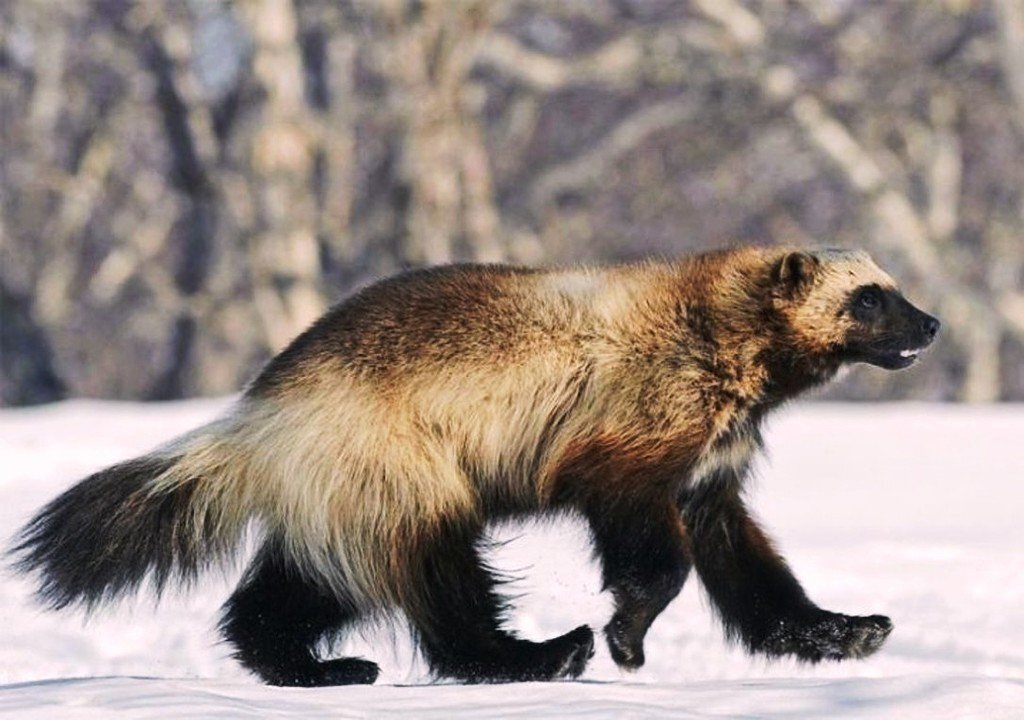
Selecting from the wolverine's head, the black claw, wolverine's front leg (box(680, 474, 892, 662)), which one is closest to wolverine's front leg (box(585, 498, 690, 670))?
the black claw

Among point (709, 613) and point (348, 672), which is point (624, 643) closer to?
point (348, 672)

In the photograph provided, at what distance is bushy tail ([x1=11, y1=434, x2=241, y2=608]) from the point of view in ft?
17.3

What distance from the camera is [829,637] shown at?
5.73 meters

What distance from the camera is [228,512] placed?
534 cm

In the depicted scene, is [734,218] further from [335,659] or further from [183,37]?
[335,659]

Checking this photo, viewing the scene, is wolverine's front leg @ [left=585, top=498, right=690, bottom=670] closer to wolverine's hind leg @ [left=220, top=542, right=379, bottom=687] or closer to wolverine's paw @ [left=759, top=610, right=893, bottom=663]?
wolverine's paw @ [left=759, top=610, right=893, bottom=663]

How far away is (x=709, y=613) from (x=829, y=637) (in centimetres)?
136

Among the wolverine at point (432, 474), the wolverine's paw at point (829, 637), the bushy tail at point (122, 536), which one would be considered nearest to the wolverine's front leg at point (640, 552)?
the wolverine at point (432, 474)

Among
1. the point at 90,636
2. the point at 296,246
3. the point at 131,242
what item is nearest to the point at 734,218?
the point at 131,242

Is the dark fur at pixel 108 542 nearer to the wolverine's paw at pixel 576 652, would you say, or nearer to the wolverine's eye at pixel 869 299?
the wolverine's paw at pixel 576 652

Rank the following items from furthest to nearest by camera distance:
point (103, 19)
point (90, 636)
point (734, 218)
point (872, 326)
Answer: point (734, 218) < point (103, 19) < point (90, 636) < point (872, 326)

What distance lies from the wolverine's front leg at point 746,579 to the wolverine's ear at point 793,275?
0.55m

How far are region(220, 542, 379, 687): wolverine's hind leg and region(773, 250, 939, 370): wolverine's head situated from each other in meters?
1.51

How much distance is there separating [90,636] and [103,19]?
24111 mm
